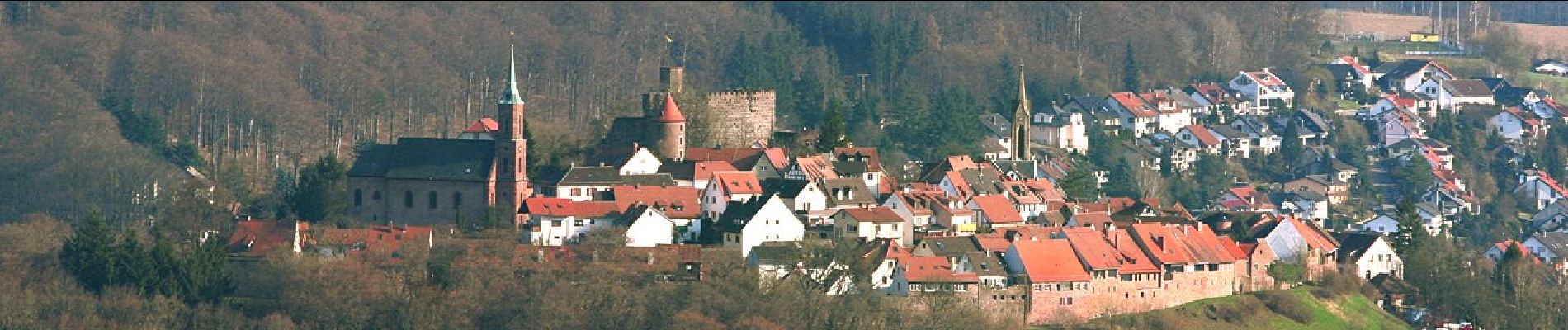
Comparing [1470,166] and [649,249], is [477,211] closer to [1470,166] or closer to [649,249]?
[649,249]

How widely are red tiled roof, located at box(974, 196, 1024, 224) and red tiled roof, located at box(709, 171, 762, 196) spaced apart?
20.9 feet

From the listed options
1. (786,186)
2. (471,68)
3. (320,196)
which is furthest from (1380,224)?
(320,196)

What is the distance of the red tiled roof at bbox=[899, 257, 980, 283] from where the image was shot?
97.2m

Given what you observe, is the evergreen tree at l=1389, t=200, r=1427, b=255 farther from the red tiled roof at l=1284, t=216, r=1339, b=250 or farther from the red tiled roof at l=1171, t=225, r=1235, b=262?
the red tiled roof at l=1171, t=225, r=1235, b=262

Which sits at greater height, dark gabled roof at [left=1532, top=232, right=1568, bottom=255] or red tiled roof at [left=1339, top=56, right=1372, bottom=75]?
red tiled roof at [left=1339, top=56, right=1372, bottom=75]

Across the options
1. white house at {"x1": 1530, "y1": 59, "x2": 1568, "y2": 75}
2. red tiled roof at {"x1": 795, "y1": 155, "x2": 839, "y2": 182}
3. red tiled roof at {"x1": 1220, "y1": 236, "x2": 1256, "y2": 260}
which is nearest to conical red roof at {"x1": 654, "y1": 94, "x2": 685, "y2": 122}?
red tiled roof at {"x1": 795, "y1": 155, "x2": 839, "y2": 182}

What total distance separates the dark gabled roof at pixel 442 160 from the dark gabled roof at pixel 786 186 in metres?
7.62

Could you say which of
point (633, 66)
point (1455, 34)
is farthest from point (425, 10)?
point (1455, 34)

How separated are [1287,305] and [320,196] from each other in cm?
2574

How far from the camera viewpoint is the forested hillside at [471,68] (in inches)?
4788

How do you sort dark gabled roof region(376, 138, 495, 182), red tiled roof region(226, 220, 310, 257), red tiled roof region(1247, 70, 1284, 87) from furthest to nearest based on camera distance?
red tiled roof region(1247, 70, 1284, 87)
dark gabled roof region(376, 138, 495, 182)
red tiled roof region(226, 220, 310, 257)

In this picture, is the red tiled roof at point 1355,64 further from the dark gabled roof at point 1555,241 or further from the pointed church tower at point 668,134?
the pointed church tower at point 668,134

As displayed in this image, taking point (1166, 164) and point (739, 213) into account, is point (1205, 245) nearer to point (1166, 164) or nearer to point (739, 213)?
point (739, 213)

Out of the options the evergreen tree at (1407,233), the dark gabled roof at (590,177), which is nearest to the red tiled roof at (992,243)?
the dark gabled roof at (590,177)
